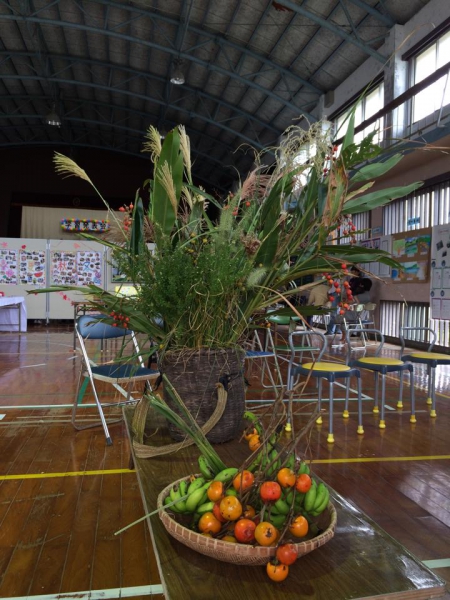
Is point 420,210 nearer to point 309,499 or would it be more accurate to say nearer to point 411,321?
point 411,321

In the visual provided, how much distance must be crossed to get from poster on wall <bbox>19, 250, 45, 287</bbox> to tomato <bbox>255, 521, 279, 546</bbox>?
1113 cm

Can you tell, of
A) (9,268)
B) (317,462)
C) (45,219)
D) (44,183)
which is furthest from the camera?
(44,183)

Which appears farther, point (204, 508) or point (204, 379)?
point (204, 379)

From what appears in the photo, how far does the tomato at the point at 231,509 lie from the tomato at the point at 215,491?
4 cm

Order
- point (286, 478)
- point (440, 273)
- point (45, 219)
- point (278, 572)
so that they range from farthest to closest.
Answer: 1. point (45, 219)
2. point (440, 273)
3. point (286, 478)
4. point (278, 572)

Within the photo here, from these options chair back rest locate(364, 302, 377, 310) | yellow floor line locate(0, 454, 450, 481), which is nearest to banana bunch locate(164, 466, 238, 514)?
yellow floor line locate(0, 454, 450, 481)

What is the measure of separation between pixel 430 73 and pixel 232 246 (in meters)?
8.11

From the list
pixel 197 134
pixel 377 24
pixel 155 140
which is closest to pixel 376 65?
pixel 377 24

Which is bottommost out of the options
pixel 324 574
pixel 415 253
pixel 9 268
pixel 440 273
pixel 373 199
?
pixel 324 574

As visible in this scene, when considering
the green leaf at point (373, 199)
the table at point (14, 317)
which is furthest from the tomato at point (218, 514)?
the table at point (14, 317)

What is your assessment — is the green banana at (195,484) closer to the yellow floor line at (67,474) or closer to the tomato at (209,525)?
the tomato at (209,525)

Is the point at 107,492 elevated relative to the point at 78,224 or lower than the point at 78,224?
lower

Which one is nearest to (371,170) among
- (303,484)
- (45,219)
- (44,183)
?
(303,484)

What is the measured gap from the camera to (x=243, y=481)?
0.93 m
